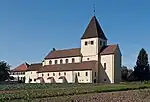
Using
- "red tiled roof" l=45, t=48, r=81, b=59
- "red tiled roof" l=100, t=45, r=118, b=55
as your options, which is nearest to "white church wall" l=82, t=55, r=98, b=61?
"red tiled roof" l=100, t=45, r=118, b=55

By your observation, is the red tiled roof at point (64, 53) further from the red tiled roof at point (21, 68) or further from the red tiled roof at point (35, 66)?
the red tiled roof at point (21, 68)

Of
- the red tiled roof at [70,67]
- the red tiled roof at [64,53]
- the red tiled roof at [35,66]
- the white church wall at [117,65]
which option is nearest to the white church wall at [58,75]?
the red tiled roof at [70,67]

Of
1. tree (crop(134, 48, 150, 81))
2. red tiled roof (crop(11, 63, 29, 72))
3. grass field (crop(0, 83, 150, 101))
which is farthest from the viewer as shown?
red tiled roof (crop(11, 63, 29, 72))

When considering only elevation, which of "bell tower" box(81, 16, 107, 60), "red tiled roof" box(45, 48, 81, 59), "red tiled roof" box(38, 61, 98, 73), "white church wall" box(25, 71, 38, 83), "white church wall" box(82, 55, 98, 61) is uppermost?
"bell tower" box(81, 16, 107, 60)

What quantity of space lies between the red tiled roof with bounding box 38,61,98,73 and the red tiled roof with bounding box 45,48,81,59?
3835mm

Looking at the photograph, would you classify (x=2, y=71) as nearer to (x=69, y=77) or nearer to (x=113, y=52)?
(x=69, y=77)

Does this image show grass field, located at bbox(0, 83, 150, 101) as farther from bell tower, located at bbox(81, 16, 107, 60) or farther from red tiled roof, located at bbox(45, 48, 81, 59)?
red tiled roof, located at bbox(45, 48, 81, 59)

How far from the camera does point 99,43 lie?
87375 mm

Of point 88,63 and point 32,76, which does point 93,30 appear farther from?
point 32,76

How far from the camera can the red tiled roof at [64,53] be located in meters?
92.9

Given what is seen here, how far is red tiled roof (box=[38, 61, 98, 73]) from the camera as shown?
273ft

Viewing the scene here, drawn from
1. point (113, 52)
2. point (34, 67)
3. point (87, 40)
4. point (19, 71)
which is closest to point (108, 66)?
point (113, 52)

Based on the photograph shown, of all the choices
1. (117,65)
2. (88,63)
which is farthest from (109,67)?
(88,63)

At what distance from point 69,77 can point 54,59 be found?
14153 millimetres
